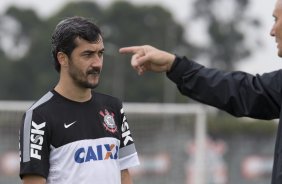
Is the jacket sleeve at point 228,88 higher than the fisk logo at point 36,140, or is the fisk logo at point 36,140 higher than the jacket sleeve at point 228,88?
the jacket sleeve at point 228,88

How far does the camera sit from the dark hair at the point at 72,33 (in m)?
4.24

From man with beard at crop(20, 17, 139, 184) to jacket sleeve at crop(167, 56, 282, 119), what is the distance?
2.07 feet

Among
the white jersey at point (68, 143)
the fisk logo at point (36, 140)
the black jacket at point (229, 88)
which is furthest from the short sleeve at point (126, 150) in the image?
the black jacket at point (229, 88)

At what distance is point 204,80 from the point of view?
3.79m

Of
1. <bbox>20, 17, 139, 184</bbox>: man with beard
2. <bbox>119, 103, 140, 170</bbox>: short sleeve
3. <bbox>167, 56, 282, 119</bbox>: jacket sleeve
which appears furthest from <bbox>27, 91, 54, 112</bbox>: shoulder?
<bbox>167, 56, 282, 119</bbox>: jacket sleeve

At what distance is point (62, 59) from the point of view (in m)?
4.32

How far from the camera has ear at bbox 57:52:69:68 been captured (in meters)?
4.30

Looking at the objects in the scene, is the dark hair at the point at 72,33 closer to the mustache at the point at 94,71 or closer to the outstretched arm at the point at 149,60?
the mustache at the point at 94,71

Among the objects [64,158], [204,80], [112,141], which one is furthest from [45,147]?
[204,80]

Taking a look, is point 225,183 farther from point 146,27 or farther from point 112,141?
point 146,27

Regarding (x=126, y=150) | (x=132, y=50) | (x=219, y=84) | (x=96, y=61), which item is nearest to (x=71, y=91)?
(x=96, y=61)

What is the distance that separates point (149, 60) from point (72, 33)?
0.71 meters

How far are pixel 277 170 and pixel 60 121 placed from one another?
4.03 feet

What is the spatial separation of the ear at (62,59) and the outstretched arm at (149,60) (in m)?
→ 0.62
